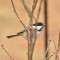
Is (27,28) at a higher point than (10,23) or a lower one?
higher

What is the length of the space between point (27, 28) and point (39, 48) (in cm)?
Result: 279

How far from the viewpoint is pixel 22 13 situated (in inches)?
208

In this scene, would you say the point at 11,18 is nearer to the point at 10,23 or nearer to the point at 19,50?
the point at 10,23

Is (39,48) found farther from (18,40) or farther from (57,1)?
(57,1)

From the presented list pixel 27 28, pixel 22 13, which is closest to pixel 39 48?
pixel 22 13

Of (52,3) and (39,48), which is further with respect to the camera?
(52,3)

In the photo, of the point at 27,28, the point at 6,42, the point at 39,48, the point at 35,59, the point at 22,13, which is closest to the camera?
the point at 27,28

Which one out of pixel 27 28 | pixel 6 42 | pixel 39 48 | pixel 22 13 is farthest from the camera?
pixel 22 13

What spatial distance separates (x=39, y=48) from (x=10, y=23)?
123 cm

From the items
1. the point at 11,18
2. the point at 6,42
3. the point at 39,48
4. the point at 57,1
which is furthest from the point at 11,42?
the point at 57,1

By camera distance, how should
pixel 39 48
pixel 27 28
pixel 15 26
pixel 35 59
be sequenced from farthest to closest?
pixel 15 26 < pixel 39 48 < pixel 35 59 < pixel 27 28

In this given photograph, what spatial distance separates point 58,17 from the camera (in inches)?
198

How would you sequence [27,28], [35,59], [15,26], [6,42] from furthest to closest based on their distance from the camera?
[15,26], [6,42], [35,59], [27,28]

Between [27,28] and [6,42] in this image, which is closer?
[27,28]
